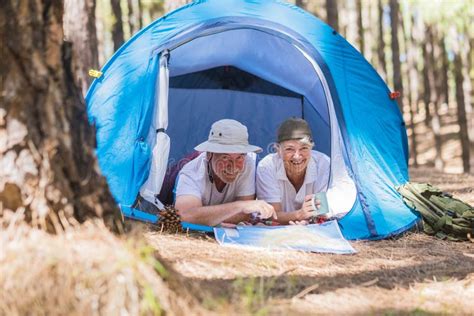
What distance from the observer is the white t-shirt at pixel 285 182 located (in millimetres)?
4812

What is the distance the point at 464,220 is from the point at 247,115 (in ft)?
9.50

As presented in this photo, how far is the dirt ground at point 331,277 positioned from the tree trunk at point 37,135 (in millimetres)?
633

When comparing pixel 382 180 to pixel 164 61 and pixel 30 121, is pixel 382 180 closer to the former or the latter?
pixel 164 61

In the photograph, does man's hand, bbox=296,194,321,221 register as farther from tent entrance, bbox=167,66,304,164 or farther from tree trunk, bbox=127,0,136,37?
tree trunk, bbox=127,0,136,37

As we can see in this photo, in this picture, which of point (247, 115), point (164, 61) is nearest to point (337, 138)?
point (164, 61)

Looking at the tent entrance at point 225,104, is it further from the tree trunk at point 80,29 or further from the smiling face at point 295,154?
the smiling face at point 295,154

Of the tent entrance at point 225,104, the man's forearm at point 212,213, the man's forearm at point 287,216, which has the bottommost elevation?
the man's forearm at point 287,216

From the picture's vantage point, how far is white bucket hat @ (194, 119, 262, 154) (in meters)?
4.47

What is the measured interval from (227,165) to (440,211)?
1641 mm

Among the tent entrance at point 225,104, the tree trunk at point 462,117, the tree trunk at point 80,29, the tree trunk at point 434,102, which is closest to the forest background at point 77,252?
the tent entrance at point 225,104

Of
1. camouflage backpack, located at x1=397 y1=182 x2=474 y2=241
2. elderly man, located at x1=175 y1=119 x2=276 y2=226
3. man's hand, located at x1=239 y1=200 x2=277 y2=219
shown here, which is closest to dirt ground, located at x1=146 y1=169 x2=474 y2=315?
camouflage backpack, located at x1=397 y1=182 x2=474 y2=241

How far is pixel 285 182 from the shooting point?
192 inches

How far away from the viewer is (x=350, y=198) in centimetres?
485

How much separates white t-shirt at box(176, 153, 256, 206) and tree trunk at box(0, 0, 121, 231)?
212 cm
